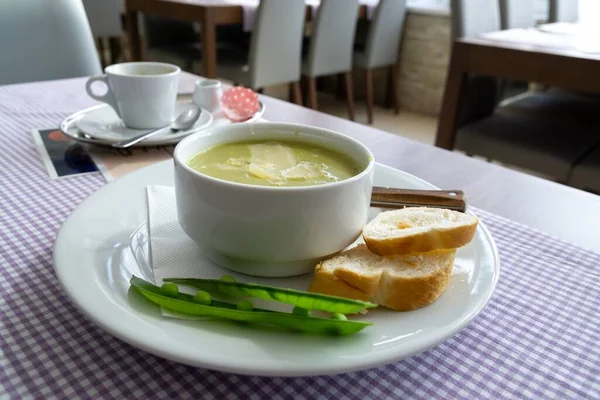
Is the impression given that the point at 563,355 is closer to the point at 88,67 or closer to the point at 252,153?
the point at 252,153

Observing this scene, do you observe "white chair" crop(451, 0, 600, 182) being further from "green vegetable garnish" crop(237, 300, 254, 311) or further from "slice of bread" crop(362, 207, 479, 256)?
"green vegetable garnish" crop(237, 300, 254, 311)

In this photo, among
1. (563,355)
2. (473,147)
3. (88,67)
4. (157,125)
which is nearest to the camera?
(563,355)

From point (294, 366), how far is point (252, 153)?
0.28m

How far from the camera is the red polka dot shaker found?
3.39 ft

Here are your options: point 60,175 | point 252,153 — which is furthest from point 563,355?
point 60,175

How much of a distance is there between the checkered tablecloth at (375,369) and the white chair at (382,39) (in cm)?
319

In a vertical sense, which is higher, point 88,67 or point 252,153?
point 252,153

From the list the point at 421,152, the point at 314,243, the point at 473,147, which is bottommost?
the point at 473,147

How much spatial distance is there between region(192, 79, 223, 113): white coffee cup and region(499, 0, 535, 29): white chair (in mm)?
1952

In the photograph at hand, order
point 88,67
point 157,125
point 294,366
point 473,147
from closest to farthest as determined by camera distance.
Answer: point 294,366
point 157,125
point 88,67
point 473,147

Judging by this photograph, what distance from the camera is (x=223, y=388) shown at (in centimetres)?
42

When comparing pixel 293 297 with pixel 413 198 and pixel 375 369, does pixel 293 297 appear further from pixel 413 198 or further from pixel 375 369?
pixel 413 198

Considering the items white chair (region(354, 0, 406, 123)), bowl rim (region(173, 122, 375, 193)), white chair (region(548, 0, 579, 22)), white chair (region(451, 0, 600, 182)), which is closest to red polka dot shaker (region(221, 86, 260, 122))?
bowl rim (region(173, 122, 375, 193))

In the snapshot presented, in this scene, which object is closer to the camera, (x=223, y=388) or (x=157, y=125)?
(x=223, y=388)
